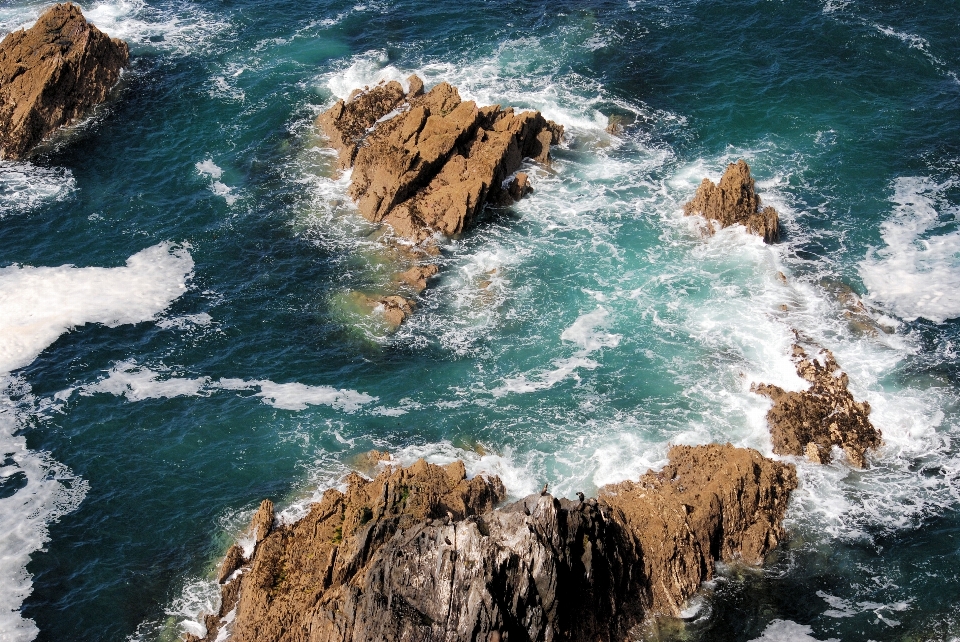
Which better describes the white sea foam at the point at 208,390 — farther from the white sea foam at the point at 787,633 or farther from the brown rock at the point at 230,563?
the white sea foam at the point at 787,633

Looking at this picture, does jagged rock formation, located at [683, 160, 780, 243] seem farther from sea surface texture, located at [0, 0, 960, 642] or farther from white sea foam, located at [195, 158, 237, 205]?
white sea foam, located at [195, 158, 237, 205]

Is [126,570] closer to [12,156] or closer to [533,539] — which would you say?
[533,539]

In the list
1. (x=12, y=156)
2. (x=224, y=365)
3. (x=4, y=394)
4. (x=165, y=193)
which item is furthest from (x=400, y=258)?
(x=12, y=156)

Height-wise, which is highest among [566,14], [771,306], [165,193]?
[566,14]

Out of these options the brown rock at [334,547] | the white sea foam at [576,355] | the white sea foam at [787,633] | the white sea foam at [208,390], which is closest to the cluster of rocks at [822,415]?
the white sea foam at [576,355]

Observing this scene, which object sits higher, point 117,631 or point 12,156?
point 12,156

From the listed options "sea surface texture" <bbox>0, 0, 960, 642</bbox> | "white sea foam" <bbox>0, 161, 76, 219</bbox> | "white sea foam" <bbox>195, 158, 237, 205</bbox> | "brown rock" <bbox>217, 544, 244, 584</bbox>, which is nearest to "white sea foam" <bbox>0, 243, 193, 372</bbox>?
"sea surface texture" <bbox>0, 0, 960, 642</bbox>

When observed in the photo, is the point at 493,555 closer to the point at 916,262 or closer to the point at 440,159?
the point at 440,159

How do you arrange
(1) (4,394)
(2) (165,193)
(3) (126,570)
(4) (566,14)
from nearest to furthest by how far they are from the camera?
(3) (126,570)
(1) (4,394)
(2) (165,193)
(4) (566,14)
